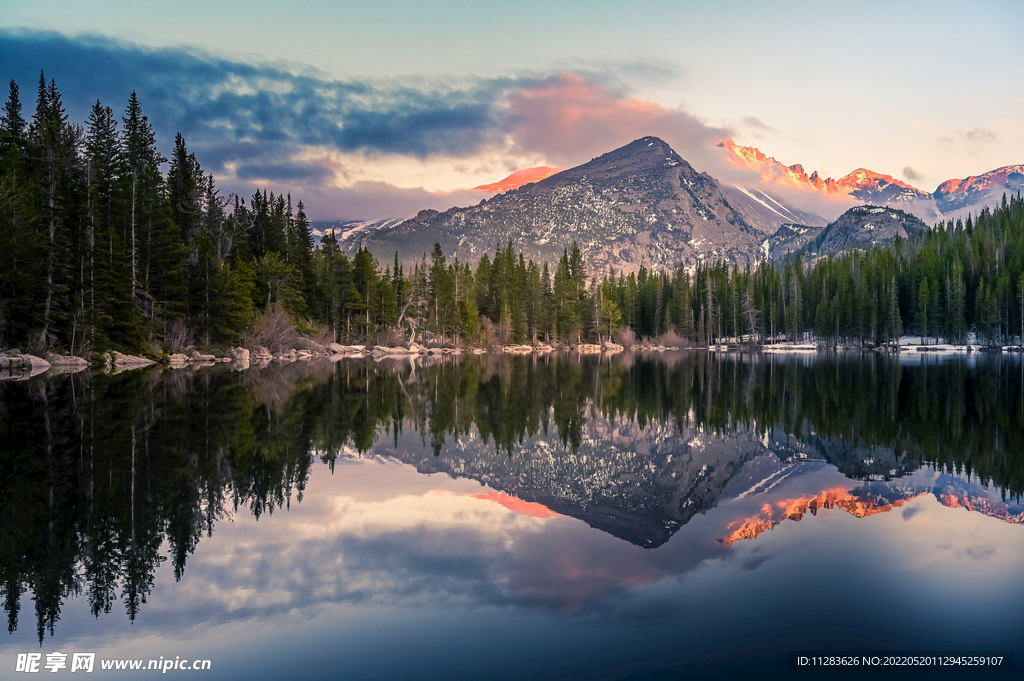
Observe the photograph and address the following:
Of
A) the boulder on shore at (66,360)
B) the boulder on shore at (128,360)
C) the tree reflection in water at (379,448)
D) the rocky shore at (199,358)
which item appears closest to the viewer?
the tree reflection in water at (379,448)

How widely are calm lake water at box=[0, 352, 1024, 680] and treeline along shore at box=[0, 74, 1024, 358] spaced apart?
2935cm

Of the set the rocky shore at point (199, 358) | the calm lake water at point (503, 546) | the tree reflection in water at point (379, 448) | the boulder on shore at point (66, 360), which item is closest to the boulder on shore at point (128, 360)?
the rocky shore at point (199, 358)

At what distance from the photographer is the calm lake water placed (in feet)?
19.0

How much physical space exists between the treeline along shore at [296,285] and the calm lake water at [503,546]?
2935cm

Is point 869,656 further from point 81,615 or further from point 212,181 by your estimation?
point 212,181

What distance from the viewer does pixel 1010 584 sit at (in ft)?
23.2

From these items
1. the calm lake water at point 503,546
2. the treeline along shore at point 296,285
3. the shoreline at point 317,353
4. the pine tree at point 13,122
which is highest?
the pine tree at point 13,122

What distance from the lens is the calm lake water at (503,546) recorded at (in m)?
5.80

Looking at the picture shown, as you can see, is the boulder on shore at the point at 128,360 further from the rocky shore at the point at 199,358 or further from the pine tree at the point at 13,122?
the pine tree at the point at 13,122

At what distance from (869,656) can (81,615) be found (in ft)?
23.3

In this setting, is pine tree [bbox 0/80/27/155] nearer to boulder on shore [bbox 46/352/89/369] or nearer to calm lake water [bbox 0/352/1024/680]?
boulder on shore [bbox 46/352/89/369]

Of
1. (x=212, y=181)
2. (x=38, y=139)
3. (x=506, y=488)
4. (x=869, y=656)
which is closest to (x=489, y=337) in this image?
(x=212, y=181)

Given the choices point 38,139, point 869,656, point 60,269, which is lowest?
point 869,656

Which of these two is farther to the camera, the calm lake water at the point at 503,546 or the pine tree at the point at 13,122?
the pine tree at the point at 13,122
